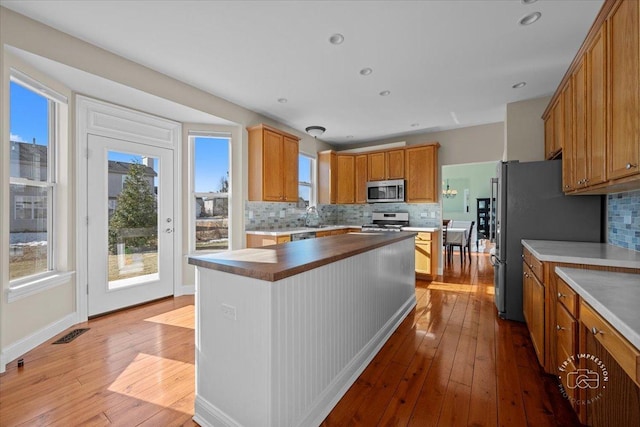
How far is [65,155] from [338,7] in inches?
116

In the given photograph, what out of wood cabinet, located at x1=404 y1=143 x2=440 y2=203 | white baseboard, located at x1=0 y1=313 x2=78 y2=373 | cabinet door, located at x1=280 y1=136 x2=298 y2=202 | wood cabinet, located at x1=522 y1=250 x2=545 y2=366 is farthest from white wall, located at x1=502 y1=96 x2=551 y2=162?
white baseboard, located at x1=0 y1=313 x2=78 y2=373

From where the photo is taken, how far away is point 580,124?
2135 millimetres

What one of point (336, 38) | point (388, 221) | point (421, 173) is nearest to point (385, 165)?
point (421, 173)

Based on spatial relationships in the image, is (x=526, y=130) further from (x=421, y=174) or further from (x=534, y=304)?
(x=534, y=304)

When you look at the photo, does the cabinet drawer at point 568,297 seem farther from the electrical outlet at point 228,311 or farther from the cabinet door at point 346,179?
the cabinet door at point 346,179

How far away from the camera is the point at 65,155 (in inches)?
110

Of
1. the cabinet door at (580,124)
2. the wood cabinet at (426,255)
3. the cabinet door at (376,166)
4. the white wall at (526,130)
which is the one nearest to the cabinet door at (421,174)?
the cabinet door at (376,166)

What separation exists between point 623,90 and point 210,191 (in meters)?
4.17

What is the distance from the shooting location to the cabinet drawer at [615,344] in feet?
2.87

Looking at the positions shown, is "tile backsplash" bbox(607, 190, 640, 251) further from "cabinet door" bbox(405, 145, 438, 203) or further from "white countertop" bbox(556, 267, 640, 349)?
"cabinet door" bbox(405, 145, 438, 203)

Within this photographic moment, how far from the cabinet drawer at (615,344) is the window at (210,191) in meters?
3.91

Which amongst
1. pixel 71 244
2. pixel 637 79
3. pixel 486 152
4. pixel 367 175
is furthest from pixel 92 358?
pixel 486 152

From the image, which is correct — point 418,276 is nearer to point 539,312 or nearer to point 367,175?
point 367,175

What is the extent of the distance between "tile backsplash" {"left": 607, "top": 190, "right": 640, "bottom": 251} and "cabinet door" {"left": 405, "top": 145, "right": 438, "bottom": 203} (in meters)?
2.59
